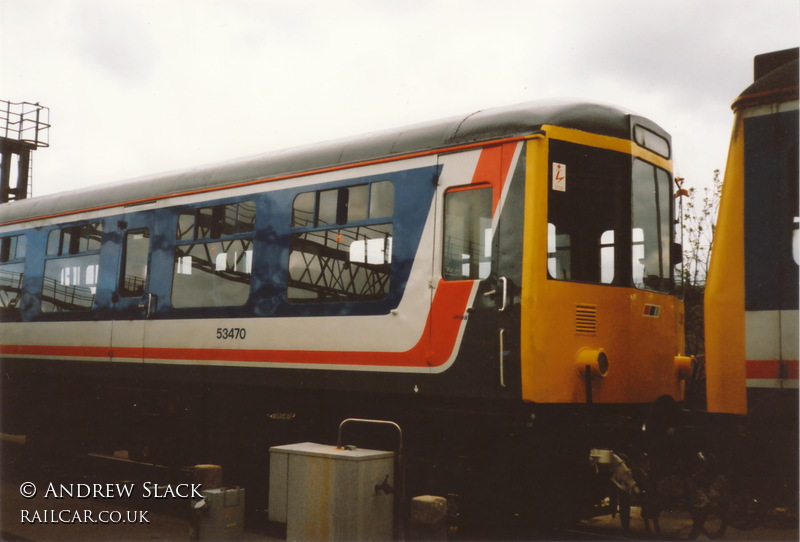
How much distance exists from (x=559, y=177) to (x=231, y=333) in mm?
3762

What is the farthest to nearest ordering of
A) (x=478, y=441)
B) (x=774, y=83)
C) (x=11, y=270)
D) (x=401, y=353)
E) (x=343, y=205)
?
1. (x=11, y=270)
2. (x=343, y=205)
3. (x=401, y=353)
4. (x=478, y=441)
5. (x=774, y=83)

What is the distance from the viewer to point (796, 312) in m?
5.13

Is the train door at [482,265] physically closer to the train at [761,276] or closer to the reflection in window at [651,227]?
the reflection in window at [651,227]

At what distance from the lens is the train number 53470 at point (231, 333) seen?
26.5 ft

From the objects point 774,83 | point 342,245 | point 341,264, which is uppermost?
point 774,83

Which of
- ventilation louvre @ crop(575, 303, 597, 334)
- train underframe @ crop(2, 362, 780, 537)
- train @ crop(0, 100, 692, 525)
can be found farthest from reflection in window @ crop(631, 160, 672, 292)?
train underframe @ crop(2, 362, 780, 537)

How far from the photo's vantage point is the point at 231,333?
8.20 m

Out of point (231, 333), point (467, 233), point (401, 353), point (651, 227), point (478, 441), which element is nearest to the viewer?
point (478, 441)

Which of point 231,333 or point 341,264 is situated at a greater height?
point 341,264

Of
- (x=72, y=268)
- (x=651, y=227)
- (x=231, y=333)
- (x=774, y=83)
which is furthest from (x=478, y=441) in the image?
(x=72, y=268)

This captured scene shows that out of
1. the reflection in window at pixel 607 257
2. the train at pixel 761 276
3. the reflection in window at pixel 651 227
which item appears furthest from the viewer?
the reflection in window at pixel 651 227

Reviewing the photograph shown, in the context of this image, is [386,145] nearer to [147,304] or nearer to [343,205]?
[343,205]

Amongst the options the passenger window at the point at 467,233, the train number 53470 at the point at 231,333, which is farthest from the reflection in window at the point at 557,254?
the train number 53470 at the point at 231,333

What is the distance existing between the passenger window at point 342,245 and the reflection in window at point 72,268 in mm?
3558
